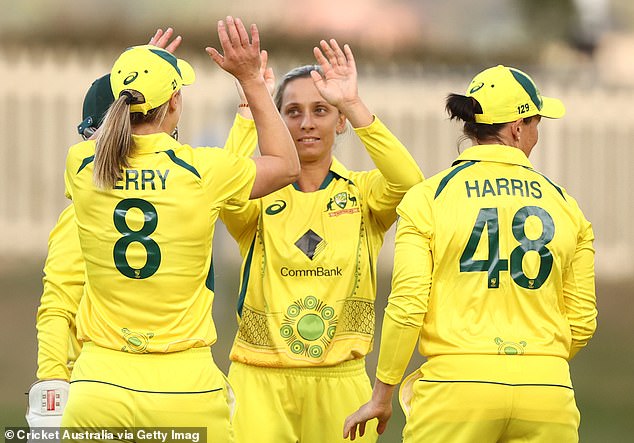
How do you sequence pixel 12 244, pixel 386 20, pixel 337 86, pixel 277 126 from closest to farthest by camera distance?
pixel 277 126
pixel 337 86
pixel 12 244
pixel 386 20

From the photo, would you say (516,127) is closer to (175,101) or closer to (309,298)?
(309,298)

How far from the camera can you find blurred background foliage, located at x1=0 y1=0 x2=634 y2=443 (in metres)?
13.6

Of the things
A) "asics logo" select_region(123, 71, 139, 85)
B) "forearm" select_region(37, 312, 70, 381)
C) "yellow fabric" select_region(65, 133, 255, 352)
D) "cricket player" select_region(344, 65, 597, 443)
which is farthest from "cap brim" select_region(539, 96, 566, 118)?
"forearm" select_region(37, 312, 70, 381)

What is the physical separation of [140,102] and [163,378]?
82 cm

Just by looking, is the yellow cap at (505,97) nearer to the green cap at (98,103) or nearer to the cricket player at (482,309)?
the cricket player at (482,309)

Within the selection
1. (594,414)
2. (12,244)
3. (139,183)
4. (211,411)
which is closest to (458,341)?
(211,411)

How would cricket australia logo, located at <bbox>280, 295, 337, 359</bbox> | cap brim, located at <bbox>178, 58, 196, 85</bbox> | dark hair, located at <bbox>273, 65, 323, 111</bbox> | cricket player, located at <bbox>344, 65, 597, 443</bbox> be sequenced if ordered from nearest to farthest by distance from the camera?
cricket player, located at <bbox>344, 65, 597, 443</bbox>
cap brim, located at <bbox>178, 58, 196, 85</bbox>
cricket australia logo, located at <bbox>280, 295, 337, 359</bbox>
dark hair, located at <bbox>273, 65, 323, 111</bbox>

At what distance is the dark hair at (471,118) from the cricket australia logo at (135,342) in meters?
1.24

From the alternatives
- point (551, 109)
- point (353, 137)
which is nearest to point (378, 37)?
point (353, 137)

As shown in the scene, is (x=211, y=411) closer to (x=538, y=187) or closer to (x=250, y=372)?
(x=250, y=372)

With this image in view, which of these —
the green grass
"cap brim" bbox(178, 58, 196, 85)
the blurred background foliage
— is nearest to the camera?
"cap brim" bbox(178, 58, 196, 85)

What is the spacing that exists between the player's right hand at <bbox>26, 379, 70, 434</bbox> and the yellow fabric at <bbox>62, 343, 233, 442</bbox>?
0.36 metres

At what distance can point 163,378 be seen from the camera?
12.2 ft

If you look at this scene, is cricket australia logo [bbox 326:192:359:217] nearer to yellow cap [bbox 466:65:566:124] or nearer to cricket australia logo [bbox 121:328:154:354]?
yellow cap [bbox 466:65:566:124]
